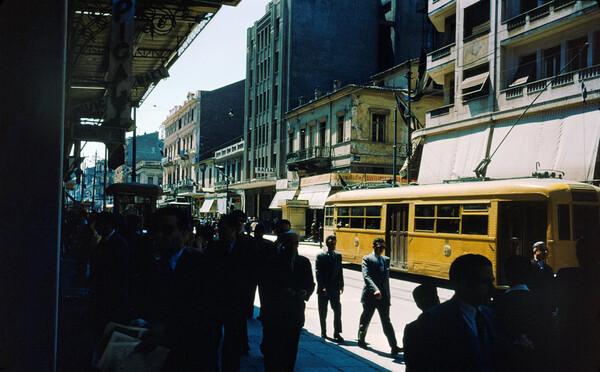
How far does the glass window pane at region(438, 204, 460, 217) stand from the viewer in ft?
50.7

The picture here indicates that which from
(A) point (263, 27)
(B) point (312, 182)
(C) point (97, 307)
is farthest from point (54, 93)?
(A) point (263, 27)

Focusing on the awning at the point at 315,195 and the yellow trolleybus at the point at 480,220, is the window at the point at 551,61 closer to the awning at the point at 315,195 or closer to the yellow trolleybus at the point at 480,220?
the yellow trolleybus at the point at 480,220

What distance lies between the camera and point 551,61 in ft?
75.2

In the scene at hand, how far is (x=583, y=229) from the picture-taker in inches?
540

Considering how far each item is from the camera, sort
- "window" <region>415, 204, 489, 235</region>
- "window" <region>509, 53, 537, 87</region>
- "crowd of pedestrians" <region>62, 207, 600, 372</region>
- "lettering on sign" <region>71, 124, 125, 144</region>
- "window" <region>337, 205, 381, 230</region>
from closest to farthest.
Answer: "crowd of pedestrians" <region>62, 207, 600, 372</region>
"lettering on sign" <region>71, 124, 125, 144</region>
"window" <region>415, 204, 489, 235</region>
"window" <region>337, 205, 381, 230</region>
"window" <region>509, 53, 537, 87</region>

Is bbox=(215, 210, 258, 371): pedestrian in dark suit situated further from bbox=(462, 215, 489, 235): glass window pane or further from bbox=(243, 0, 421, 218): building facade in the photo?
bbox=(243, 0, 421, 218): building facade

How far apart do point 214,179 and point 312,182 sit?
85.3ft

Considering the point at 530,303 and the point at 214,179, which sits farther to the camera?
the point at 214,179

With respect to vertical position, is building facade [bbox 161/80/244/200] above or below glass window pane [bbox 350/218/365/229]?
above

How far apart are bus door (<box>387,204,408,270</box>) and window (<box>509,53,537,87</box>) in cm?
1013

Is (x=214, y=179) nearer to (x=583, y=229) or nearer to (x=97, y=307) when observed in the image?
(x=583, y=229)

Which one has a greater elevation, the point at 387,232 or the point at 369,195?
the point at 369,195

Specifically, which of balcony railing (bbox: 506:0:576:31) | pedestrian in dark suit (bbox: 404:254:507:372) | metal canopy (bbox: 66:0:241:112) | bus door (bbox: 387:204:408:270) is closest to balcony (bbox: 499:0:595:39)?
balcony railing (bbox: 506:0:576:31)

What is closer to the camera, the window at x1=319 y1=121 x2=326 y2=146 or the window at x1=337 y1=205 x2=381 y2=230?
the window at x1=337 y1=205 x2=381 y2=230
